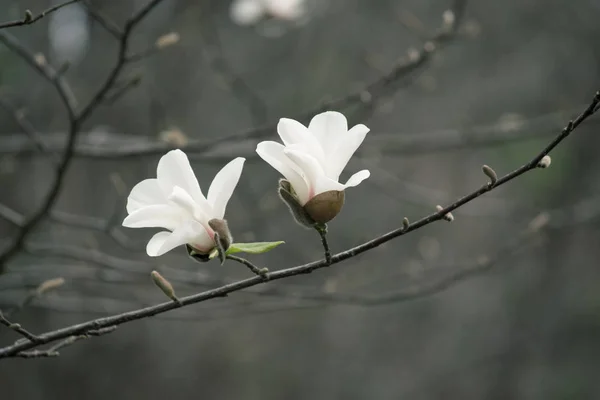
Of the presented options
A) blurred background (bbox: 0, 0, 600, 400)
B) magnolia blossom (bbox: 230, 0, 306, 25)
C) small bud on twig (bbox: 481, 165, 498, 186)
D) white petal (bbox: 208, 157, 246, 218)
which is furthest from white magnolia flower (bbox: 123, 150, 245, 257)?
blurred background (bbox: 0, 0, 600, 400)

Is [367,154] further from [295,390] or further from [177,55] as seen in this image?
[295,390]

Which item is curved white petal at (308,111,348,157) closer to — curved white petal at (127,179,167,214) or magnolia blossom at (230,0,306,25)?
curved white petal at (127,179,167,214)

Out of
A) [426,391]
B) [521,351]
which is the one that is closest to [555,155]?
[521,351]

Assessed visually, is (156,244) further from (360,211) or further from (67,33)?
(360,211)

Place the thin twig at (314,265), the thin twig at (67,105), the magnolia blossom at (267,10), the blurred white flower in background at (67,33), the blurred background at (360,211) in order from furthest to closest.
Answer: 1. the blurred background at (360,211)
2. the blurred white flower in background at (67,33)
3. the magnolia blossom at (267,10)
4. the thin twig at (67,105)
5. the thin twig at (314,265)

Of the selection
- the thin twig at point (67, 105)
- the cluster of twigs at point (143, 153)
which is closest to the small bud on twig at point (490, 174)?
the cluster of twigs at point (143, 153)

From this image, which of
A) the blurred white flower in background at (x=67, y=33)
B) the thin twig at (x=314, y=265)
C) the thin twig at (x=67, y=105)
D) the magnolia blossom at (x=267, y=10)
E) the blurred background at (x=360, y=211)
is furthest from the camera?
the blurred background at (x=360, y=211)

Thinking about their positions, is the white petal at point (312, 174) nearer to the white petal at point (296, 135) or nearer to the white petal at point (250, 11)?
the white petal at point (296, 135)

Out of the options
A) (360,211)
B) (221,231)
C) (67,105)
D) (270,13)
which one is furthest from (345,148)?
(360,211)
